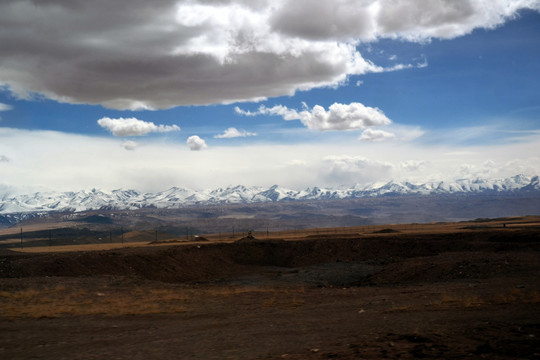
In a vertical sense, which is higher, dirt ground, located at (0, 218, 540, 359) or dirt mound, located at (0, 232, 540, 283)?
dirt ground, located at (0, 218, 540, 359)

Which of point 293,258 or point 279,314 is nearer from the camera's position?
point 279,314

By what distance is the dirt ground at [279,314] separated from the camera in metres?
15.6

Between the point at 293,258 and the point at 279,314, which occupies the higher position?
the point at 279,314

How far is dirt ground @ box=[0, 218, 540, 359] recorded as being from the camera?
51.1 feet

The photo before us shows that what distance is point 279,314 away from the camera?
78.1 feet

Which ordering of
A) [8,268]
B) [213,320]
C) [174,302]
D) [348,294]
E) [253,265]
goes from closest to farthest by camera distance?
[213,320] < [174,302] < [348,294] < [8,268] < [253,265]

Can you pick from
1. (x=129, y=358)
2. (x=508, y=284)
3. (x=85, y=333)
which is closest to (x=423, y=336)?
(x=129, y=358)

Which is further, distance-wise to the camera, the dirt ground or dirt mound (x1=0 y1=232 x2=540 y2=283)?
dirt mound (x1=0 y1=232 x2=540 y2=283)

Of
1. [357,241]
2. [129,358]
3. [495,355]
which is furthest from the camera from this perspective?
[357,241]

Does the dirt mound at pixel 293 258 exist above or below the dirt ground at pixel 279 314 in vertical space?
below

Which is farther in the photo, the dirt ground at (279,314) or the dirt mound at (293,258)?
the dirt mound at (293,258)

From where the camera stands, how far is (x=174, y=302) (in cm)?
2928

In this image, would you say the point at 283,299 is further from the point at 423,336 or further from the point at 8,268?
the point at 8,268

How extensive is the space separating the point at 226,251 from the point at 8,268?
29011mm
